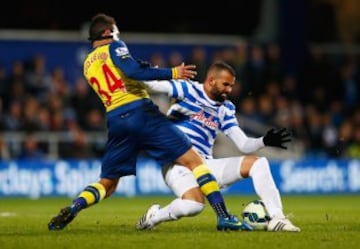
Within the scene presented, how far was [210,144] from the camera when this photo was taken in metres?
10.9

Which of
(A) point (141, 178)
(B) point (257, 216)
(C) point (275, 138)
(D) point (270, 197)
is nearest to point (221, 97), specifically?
(C) point (275, 138)

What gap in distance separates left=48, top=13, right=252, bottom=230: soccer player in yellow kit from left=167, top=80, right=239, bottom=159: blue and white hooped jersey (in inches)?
10.6

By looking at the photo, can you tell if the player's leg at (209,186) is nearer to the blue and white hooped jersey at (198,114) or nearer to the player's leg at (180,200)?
the player's leg at (180,200)

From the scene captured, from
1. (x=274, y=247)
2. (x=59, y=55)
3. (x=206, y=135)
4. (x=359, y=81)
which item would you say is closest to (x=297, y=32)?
(x=359, y=81)

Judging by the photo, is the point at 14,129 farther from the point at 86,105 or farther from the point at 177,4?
the point at 177,4

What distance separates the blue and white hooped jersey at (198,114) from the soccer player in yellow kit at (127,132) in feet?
0.88

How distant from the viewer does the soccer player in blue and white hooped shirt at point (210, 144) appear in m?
10.4

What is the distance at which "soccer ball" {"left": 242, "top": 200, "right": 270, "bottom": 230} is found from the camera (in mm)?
10703

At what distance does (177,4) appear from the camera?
88.3 feet

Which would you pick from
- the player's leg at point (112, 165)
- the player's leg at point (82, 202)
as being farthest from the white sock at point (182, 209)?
the player's leg at point (82, 202)

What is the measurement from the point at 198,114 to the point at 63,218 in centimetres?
168

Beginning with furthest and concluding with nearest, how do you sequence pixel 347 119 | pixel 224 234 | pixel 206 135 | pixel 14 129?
pixel 347 119 < pixel 14 129 < pixel 206 135 < pixel 224 234

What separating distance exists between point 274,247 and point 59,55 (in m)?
16.3

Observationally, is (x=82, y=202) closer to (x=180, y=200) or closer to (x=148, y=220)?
(x=148, y=220)
